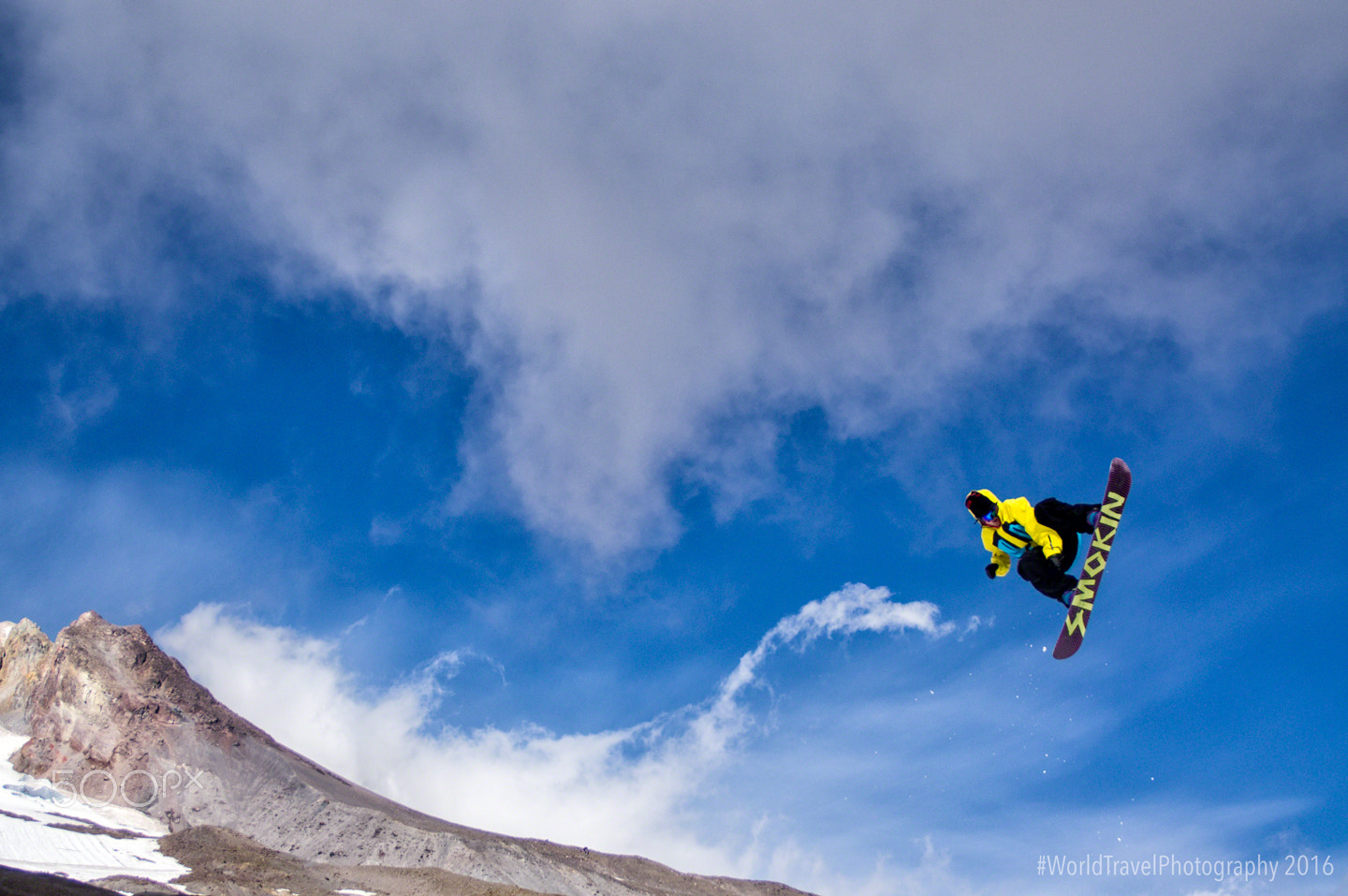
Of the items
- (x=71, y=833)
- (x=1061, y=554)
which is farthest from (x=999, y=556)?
(x=71, y=833)

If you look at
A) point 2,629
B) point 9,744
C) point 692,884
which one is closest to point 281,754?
point 9,744

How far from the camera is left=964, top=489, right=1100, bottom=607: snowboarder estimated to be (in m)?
13.6

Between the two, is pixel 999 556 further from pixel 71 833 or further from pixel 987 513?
pixel 71 833

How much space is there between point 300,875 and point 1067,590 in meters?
42.4

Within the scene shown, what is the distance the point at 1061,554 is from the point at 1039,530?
0.83 metres

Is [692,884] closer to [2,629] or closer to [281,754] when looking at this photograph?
[281,754]

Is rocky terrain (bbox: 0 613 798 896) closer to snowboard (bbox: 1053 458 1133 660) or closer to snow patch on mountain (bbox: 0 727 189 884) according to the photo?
snow patch on mountain (bbox: 0 727 189 884)

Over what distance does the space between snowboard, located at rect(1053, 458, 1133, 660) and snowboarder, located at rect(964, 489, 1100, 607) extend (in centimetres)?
125

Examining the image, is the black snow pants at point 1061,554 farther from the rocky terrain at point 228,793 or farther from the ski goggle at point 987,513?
the rocky terrain at point 228,793

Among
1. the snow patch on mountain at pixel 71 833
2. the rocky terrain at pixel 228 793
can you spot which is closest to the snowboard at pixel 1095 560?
the rocky terrain at pixel 228 793

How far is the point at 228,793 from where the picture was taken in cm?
4931

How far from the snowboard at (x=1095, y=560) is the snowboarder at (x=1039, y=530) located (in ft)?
4.09

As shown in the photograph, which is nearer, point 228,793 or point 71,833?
point 71,833

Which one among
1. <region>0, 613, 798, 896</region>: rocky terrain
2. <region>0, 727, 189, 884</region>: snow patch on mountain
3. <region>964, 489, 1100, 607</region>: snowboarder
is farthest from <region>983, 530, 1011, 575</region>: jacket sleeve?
<region>0, 727, 189, 884</region>: snow patch on mountain
